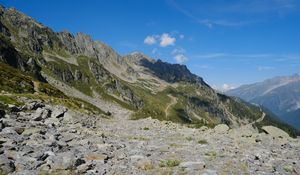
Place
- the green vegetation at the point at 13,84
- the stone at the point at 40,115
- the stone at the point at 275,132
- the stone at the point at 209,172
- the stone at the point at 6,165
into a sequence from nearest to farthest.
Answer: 1. the stone at the point at 6,165
2. the stone at the point at 209,172
3. the stone at the point at 40,115
4. the stone at the point at 275,132
5. the green vegetation at the point at 13,84

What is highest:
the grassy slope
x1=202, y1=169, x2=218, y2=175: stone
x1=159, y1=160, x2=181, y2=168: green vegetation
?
the grassy slope

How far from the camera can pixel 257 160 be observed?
21688 millimetres

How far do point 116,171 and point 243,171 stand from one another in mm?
6691

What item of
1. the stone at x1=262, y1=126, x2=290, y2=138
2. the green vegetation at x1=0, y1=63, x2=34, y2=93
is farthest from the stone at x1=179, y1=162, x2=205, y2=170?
the green vegetation at x1=0, y1=63, x2=34, y2=93

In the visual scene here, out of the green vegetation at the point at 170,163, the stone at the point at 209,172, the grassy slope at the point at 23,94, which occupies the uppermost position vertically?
the grassy slope at the point at 23,94

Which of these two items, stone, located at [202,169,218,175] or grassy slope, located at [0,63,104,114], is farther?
grassy slope, located at [0,63,104,114]

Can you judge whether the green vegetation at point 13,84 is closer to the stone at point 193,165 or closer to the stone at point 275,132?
the stone at point 275,132

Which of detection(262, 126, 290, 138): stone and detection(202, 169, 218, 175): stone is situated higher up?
detection(262, 126, 290, 138): stone

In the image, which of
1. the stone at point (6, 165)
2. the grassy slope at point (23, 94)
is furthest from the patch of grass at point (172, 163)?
the grassy slope at point (23, 94)

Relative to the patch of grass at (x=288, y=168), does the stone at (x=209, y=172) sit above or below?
below

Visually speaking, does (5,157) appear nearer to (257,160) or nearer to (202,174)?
(202,174)

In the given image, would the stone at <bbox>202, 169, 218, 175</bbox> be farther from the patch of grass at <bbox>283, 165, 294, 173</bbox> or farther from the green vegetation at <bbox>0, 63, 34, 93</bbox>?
the green vegetation at <bbox>0, 63, 34, 93</bbox>

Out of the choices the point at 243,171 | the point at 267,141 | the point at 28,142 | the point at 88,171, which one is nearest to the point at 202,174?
the point at 243,171

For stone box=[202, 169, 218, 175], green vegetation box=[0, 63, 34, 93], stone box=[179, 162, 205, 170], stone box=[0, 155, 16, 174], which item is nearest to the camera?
stone box=[0, 155, 16, 174]
